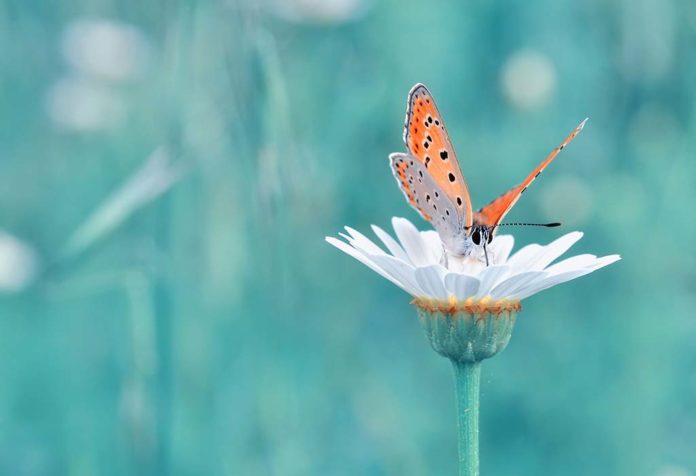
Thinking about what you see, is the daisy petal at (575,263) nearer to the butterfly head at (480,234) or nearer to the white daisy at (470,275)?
the white daisy at (470,275)

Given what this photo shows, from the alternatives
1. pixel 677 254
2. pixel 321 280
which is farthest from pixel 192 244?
pixel 677 254

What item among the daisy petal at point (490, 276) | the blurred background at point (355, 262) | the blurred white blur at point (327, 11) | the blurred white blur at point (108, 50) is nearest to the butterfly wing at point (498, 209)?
the daisy petal at point (490, 276)

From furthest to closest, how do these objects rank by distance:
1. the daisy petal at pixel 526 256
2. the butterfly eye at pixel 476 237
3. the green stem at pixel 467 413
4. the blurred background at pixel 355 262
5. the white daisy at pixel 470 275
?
1. the blurred background at pixel 355 262
2. the butterfly eye at pixel 476 237
3. the daisy petal at pixel 526 256
4. the white daisy at pixel 470 275
5. the green stem at pixel 467 413

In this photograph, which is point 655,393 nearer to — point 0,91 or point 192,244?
point 192,244

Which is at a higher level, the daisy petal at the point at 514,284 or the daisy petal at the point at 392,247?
the daisy petal at the point at 392,247

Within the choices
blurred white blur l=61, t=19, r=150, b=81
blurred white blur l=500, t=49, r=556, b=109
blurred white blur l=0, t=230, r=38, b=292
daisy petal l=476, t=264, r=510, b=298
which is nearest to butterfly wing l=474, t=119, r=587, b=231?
daisy petal l=476, t=264, r=510, b=298

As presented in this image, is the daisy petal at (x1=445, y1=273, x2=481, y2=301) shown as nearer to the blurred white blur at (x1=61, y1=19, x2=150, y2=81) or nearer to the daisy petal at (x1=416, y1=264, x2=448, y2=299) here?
the daisy petal at (x1=416, y1=264, x2=448, y2=299)
